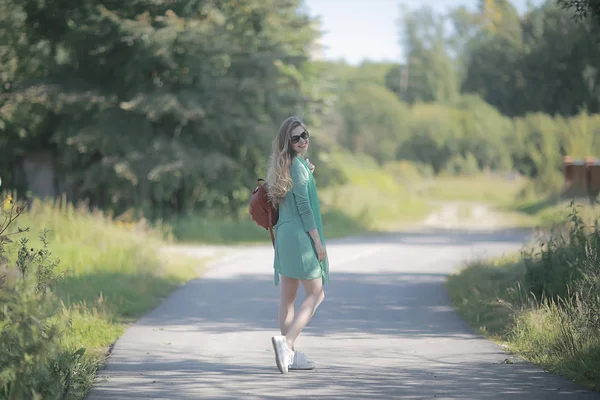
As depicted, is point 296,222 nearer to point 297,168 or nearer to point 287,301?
point 297,168

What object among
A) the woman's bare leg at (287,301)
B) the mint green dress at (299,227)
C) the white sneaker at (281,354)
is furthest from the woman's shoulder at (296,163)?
the white sneaker at (281,354)

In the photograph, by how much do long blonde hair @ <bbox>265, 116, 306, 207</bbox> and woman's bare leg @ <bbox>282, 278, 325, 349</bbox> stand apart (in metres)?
0.75

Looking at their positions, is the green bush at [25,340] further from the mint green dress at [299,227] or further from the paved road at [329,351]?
the mint green dress at [299,227]

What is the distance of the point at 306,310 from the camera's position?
8328 mm

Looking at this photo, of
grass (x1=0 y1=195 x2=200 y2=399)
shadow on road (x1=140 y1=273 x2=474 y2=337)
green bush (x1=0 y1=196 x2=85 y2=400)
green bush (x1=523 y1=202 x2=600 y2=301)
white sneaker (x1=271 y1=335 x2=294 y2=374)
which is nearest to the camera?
green bush (x1=0 y1=196 x2=85 y2=400)

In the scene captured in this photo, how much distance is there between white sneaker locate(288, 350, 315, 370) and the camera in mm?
8227

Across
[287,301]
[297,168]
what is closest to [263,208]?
[297,168]

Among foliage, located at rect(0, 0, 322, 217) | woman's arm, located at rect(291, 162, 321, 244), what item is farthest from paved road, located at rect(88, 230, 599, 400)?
foliage, located at rect(0, 0, 322, 217)

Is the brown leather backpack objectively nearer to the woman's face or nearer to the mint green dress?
the mint green dress

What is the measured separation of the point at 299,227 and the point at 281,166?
0.53 metres

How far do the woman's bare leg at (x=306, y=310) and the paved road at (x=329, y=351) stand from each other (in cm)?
32

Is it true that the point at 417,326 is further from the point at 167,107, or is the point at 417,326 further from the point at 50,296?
the point at 167,107

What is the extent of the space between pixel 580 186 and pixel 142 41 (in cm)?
1645

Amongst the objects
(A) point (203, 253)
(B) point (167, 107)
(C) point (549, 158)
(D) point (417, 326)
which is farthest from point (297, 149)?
(C) point (549, 158)
